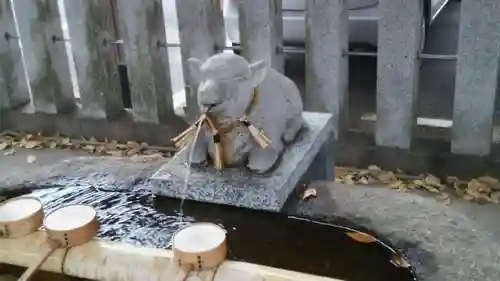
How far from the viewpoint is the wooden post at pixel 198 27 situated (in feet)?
11.4

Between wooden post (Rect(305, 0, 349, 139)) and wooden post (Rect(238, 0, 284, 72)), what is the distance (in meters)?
0.19

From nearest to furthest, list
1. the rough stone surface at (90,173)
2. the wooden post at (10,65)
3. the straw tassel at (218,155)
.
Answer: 1. the straw tassel at (218,155)
2. the rough stone surface at (90,173)
3. the wooden post at (10,65)

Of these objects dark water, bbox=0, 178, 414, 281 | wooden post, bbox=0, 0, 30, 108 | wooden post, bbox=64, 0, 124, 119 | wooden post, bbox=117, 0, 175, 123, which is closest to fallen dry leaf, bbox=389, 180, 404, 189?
dark water, bbox=0, 178, 414, 281

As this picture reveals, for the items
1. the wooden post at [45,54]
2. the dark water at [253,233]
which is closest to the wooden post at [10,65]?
the wooden post at [45,54]

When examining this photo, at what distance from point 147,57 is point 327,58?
105 cm

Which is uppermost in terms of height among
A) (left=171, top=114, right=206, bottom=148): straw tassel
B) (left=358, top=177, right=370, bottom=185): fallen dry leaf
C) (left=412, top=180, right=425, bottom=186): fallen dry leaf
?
(left=171, top=114, right=206, bottom=148): straw tassel

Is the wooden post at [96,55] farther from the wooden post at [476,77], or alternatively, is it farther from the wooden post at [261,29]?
the wooden post at [476,77]

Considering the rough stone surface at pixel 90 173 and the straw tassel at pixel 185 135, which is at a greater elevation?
the straw tassel at pixel 185 135

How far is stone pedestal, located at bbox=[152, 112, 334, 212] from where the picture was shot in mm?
2351

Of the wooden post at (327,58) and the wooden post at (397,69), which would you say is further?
the wooden post at (327,58)

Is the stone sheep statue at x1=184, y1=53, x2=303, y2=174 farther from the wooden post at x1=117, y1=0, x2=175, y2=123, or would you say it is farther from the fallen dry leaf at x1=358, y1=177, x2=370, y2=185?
the wooden post at x1=117, y1=0, x2=175, y2=123

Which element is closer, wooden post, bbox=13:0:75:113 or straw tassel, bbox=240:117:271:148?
straw tassel, bbox=240:117:271:148

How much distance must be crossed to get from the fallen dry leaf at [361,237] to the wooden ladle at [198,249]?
1.65 feet

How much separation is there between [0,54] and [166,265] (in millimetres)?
2613
